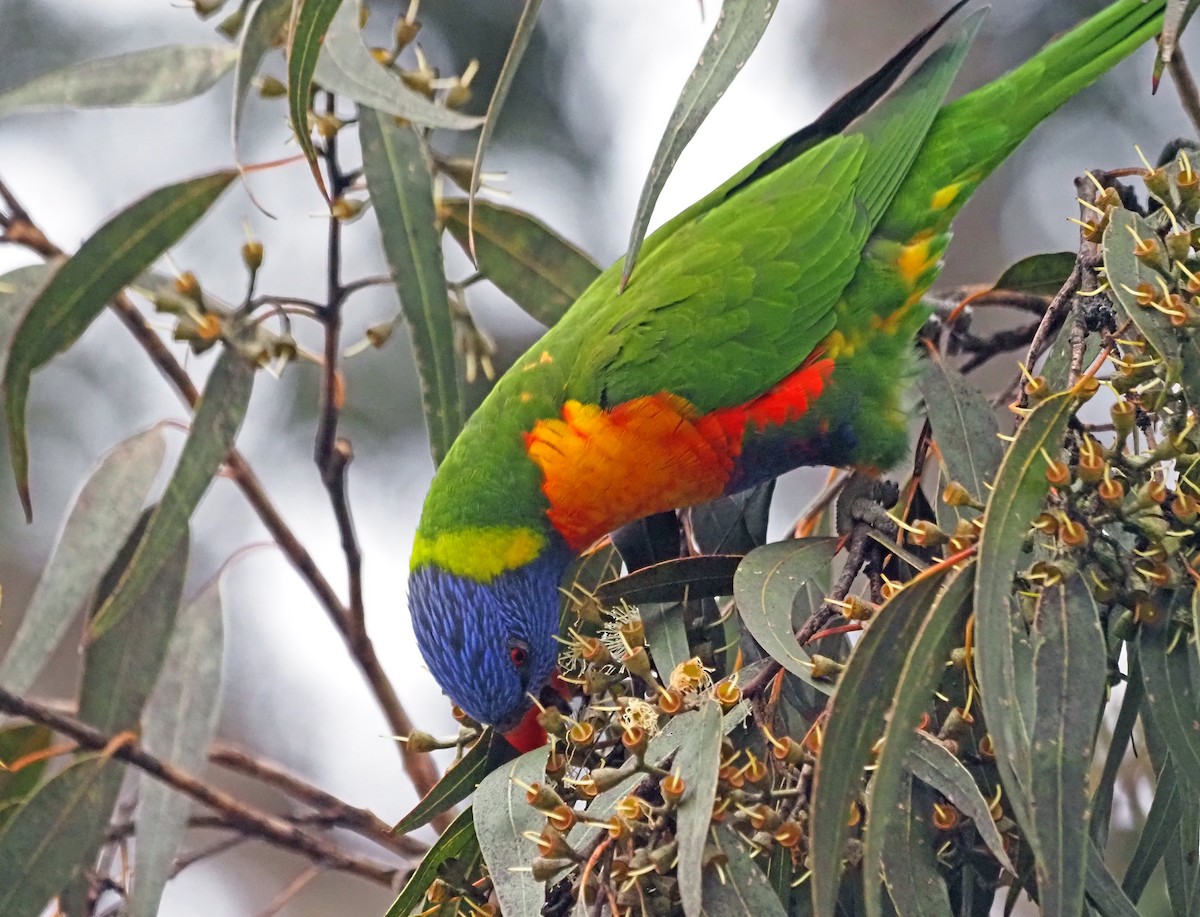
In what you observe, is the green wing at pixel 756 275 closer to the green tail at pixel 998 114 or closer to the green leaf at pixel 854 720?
the green tail at pixel 998 114

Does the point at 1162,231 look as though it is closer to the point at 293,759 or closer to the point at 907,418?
the point at 907,418

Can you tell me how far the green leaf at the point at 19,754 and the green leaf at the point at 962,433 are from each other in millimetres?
1266

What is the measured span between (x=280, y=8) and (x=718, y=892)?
1.00 metres

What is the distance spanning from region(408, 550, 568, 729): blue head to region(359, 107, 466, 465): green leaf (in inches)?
8.7

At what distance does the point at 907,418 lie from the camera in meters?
1.70

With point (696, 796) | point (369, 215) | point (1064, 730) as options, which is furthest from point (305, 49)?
point (369, 215)

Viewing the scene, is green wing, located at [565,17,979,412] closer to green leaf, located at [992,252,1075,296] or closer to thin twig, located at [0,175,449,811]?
green leaf, located at [992,252,1075,296]

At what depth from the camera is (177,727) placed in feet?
5.16

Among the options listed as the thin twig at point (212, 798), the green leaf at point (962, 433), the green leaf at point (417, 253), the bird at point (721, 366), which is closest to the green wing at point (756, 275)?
the bird at point (721, 366)

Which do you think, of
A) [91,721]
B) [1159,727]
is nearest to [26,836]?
[91,721]

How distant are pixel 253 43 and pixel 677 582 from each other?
711 mm

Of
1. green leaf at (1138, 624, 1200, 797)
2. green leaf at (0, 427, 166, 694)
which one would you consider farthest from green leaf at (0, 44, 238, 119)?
green leaf at (1138, 624, 1200, 797)

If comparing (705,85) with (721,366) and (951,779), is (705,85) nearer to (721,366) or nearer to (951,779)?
(951,779)

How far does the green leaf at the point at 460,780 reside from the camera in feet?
3.85
